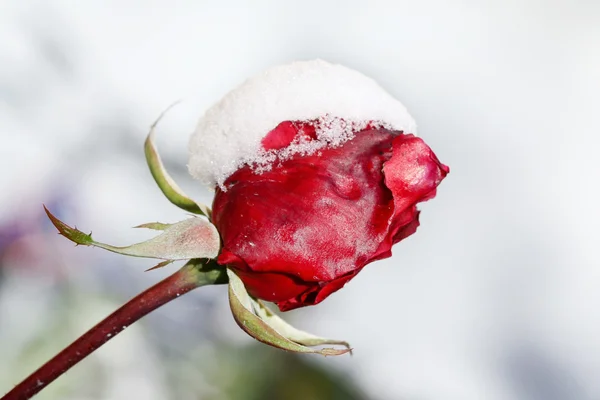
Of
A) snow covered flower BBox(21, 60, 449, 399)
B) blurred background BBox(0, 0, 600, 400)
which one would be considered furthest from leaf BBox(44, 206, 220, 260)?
blurred background BBox(0, 0, 600, 400)

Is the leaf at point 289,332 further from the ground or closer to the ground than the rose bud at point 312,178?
closer to the ground

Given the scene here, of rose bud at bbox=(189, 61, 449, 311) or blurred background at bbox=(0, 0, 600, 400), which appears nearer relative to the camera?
rose bud at bbox=(189, 61, 449, 311)

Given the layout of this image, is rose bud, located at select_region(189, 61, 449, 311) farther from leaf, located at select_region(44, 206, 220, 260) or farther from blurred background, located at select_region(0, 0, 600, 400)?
blurred background, located at select_region(0, 0, 600, 400)

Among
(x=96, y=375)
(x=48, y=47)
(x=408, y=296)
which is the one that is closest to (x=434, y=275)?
(x=408, y=296)

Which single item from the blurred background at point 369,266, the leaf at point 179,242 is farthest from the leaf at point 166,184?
the blurred background at point 369,266

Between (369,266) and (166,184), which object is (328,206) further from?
(369,266)

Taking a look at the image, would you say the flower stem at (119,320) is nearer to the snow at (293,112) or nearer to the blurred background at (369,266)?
the snow at (293,112)

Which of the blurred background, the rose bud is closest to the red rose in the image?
the rose bud

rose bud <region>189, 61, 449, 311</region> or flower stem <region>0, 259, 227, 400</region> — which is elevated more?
rose bud <region>189, 61, 449, 311</region>
